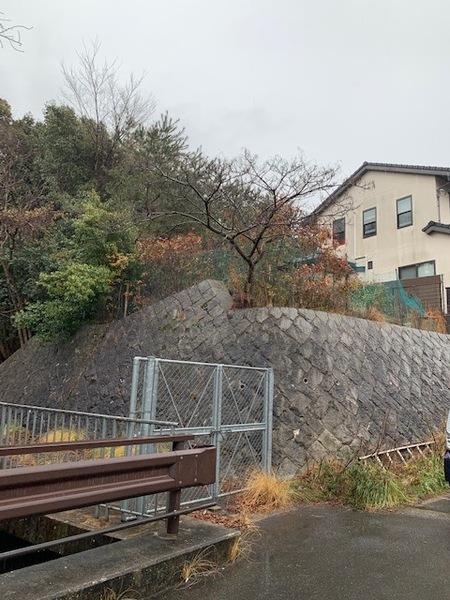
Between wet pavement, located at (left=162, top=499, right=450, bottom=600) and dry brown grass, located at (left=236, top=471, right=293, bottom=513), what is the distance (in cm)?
26

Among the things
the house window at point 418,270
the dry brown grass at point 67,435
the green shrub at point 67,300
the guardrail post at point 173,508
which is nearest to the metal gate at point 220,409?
the guardrail post at point 173,508

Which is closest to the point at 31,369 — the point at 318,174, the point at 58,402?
the point at 58,402

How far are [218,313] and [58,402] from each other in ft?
15.1

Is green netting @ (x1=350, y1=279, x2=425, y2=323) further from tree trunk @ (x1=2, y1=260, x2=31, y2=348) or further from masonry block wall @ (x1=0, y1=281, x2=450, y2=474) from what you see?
tree trunk @ (x1=2, y1=260, x2=31, y2=348)

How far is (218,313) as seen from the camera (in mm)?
9828

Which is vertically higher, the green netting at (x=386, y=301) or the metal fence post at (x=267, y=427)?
the green netting at (x=386, y=301)

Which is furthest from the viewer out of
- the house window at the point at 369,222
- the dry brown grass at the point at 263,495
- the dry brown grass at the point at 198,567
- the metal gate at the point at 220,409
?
the house window at the point at 369,222

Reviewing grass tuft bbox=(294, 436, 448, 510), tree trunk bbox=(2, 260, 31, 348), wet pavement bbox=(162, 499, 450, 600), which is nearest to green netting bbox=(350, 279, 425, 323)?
grass tuft bbox=(294, 436, 448, 510)

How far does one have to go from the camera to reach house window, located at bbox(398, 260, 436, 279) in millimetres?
20812

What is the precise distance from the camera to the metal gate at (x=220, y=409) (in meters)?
5.18

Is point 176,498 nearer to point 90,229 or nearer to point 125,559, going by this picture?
point 125,559

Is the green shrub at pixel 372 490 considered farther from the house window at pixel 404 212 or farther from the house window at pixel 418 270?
the house window at pixel 404 212

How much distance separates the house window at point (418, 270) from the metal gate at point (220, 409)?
15112 mm

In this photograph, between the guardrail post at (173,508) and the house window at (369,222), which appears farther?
the house window at (369,222)
